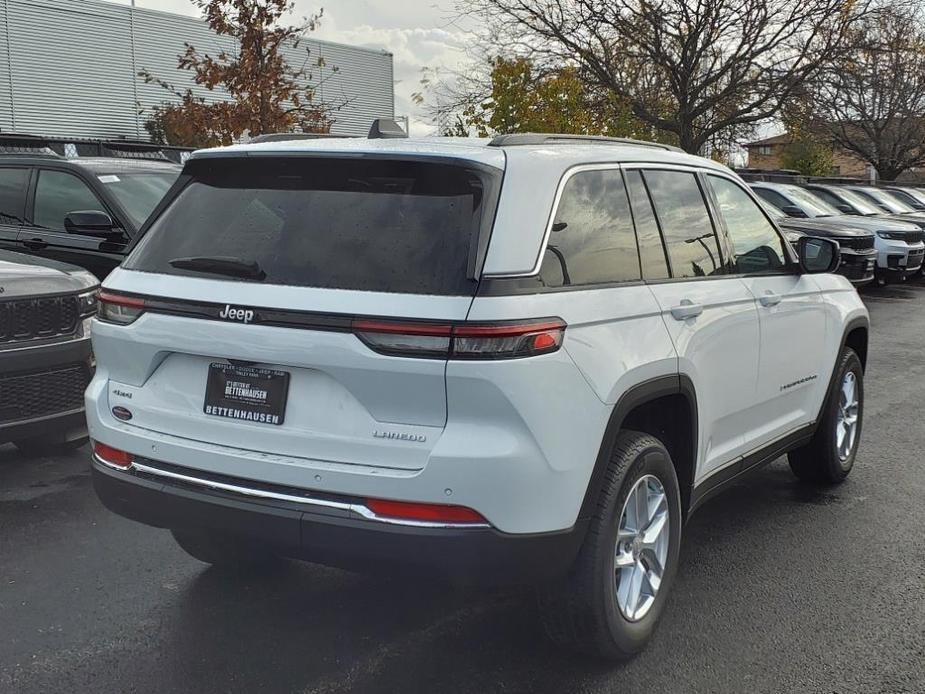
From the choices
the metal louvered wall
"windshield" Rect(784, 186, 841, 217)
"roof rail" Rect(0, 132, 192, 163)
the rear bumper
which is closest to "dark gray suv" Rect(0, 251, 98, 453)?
the rear bumper

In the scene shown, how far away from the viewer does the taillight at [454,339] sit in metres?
2.89

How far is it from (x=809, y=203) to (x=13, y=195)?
1328cm

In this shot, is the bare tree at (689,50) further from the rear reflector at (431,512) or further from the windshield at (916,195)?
the rear reflector at (431,512)

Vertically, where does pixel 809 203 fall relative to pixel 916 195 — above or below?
above

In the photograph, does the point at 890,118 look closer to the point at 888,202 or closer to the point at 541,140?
the point at 888,202

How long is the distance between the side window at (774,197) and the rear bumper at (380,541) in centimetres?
1444

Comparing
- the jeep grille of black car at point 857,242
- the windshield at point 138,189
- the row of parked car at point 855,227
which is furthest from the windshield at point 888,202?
the windshield at point 138,189

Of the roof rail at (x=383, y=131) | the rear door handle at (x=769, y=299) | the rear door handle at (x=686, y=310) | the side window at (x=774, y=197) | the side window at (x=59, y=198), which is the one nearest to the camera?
the rear door handle at (x=686, y=310)

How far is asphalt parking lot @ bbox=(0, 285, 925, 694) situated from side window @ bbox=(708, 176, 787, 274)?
1.31m

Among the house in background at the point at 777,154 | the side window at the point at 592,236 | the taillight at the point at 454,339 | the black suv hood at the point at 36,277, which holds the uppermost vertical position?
the side window at the point at 592,236

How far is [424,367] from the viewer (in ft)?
9.52

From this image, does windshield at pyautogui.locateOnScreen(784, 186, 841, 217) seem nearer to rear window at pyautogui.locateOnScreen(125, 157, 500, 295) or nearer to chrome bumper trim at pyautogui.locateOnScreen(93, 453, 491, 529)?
rear window at pyautogui.locateOnScreen(125, 157, 500, 295)

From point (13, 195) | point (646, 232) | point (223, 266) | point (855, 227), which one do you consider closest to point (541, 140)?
point (646, 232)

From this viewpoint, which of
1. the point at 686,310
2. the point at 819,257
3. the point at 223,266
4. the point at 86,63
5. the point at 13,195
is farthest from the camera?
the point at 86,63
